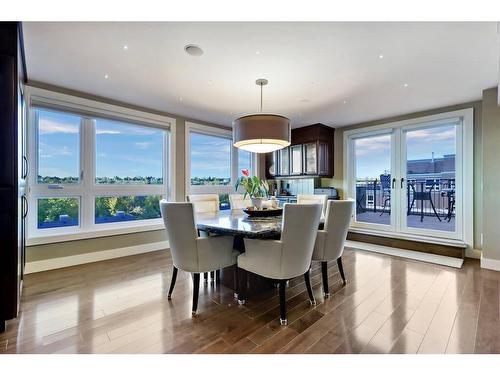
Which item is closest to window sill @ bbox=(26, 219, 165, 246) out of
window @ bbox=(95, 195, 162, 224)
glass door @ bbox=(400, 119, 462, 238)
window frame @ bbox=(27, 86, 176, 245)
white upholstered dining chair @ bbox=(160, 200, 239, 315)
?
window frame @ bbox=(27, 86, 176, 245)

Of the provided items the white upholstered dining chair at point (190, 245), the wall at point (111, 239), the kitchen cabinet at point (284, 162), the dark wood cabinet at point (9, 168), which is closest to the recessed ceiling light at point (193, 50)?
the dark wood cabinet at point (9, 168)

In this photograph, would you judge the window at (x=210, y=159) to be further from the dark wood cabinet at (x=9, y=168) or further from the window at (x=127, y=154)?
the dark wood cabinet at (x=9, y=168)

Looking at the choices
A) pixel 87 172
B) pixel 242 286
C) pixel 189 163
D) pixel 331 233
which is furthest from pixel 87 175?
pixel 331 233

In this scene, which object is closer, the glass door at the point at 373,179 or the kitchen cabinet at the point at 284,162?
the glass door at the point at 373,179

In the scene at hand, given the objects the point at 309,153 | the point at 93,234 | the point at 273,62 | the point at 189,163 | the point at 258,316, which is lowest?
the point at 258,316

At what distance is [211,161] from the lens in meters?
4.89

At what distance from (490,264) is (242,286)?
3310 mm

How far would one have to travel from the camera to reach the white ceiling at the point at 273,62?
1938mm

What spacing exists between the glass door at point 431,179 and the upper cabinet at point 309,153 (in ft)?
4.34

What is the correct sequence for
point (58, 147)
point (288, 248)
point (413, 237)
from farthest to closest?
point (413, 237) → point (58, 147) → point (288, 248)

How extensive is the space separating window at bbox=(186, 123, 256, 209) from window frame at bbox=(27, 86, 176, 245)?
1.30 ft

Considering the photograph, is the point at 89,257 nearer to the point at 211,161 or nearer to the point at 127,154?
the point at 127,154

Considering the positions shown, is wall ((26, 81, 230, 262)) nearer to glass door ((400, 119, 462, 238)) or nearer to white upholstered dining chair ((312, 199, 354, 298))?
white upholstered dining chair ((312, 199, 354, 298))
